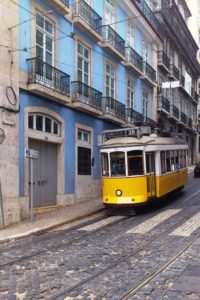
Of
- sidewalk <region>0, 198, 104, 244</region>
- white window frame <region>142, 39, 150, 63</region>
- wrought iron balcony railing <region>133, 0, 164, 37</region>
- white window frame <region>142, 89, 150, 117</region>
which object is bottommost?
sidewalk <region>0, 198, 104, 244</region>

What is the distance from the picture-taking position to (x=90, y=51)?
2109 cm

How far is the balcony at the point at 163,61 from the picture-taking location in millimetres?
33162

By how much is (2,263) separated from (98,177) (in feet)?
41.8

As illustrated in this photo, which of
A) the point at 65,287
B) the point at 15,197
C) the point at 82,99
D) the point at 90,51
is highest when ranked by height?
the point at 90,51

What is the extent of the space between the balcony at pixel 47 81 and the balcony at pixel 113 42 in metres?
4.65

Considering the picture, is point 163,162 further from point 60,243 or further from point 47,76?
point 60,243

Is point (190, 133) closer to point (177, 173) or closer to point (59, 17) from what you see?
point (177, 173)

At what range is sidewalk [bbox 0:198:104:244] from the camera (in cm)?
1258

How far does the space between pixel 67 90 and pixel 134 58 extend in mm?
9034

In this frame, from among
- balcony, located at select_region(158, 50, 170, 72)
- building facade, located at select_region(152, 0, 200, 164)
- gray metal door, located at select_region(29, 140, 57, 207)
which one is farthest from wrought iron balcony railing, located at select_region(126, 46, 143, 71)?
gray metal door, located at select_region(29, 140, 57, 207)

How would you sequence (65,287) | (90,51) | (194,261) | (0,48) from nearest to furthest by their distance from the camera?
(65,287), (194,261), (0,48), (90,51)

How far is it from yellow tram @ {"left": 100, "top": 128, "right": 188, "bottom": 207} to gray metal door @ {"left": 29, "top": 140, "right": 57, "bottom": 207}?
2282 mm

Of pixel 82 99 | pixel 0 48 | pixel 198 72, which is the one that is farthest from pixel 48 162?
pixel 198 72

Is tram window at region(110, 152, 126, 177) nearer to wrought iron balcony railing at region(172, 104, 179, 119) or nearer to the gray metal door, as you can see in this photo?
the gray metal door
